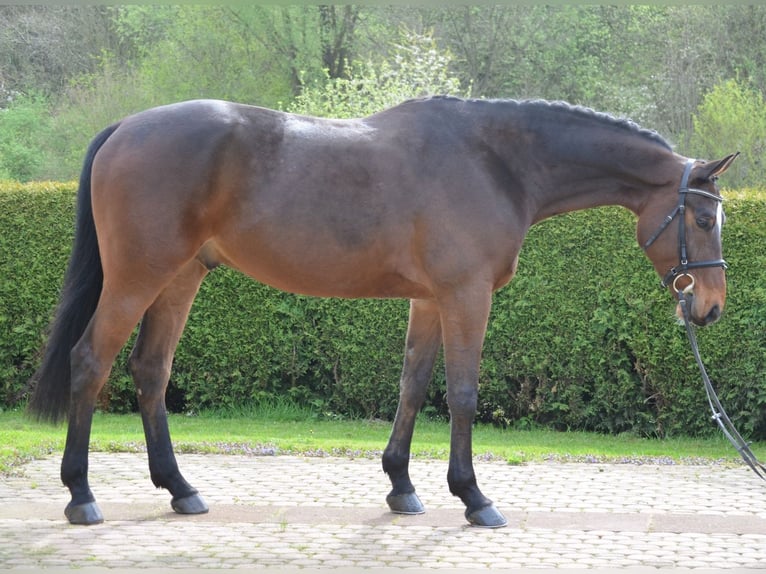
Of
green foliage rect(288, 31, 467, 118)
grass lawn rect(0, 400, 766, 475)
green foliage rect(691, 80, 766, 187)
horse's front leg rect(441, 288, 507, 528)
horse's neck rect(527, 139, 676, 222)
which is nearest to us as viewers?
horse's front leg rect(441, 288, 507, 528)

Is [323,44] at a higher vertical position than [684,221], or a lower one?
higher

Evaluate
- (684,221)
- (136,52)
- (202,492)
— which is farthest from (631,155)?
(136,52)

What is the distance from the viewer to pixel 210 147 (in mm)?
5031

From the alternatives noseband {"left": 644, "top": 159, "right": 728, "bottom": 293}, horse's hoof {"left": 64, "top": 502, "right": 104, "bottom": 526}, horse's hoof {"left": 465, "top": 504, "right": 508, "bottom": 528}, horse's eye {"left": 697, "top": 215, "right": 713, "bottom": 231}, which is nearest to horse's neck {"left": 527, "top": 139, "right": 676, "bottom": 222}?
noseband {"left": 644, "top": 159, "right": 728, "bottom": 293}

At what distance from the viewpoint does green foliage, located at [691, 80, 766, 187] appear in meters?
20.2

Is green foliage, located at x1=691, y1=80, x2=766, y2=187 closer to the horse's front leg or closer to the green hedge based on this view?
the green hedge

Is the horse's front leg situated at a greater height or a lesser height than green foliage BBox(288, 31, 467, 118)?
lesser

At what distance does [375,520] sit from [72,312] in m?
2.04

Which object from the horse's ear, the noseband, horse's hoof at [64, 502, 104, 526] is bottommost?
horse's hoof at [64, 502, 104, 526]

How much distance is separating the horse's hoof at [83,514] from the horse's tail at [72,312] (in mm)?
548

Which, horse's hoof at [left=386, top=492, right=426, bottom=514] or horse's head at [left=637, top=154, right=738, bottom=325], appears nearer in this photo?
horse's head at [left=637, top=154, right=738, bottom=325]

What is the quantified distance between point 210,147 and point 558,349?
489 centimetres

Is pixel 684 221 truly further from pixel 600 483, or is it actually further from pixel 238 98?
pixel 238 98

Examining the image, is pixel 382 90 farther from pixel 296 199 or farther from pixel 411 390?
pixel 296 199
